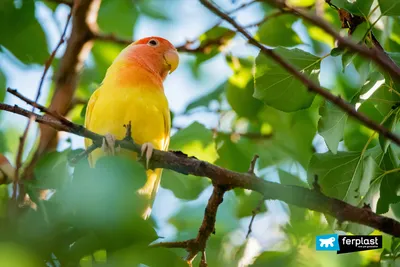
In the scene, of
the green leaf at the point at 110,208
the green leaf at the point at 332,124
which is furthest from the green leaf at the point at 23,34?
the green leaf at the point at 110,208

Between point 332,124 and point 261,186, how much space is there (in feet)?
1.29

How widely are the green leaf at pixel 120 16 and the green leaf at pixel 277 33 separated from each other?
54.2 inches

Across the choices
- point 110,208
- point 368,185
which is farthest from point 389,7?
point 110,208

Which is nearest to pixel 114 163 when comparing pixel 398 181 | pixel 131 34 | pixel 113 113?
pixel 398 181

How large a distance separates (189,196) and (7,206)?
2.51m

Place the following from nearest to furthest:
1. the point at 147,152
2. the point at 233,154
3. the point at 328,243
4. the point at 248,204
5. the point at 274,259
Answer: the point at 274,259
the point at 147,152
the point at 328,243
the point at 248,204
the point at 233,154

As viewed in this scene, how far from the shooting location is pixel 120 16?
17.4 ft

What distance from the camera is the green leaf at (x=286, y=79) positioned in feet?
9.47

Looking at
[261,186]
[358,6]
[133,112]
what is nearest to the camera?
[358,6]

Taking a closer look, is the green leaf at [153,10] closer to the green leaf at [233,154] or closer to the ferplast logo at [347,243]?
the green leaf at [233,154]

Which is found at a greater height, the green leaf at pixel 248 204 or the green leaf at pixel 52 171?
the green leaf at pixel 248 204

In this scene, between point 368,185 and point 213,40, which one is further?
point 213,40

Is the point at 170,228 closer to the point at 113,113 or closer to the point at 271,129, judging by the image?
the point at 271,129

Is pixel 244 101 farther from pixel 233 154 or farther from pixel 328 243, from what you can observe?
pixel 328 243
